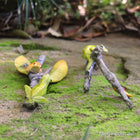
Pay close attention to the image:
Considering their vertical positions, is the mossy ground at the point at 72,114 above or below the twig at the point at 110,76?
below

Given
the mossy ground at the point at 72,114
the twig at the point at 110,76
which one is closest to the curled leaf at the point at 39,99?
the mossy ground at the point at 72,114

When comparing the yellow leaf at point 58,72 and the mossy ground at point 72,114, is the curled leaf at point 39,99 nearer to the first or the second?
the mossy ground at point 72,114

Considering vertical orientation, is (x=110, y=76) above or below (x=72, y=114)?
above

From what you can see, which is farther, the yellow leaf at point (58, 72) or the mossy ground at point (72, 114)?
the yellow leaf at point (58, 72)

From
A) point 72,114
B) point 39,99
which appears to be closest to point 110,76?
point 72,114

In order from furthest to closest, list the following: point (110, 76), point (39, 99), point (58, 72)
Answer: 1. point (58, 72)
2. point (110, 76)
3. point (39, 99)

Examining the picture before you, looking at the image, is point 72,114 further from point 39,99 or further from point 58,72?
point 58,72

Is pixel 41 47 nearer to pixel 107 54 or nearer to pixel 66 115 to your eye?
pixel 107 54

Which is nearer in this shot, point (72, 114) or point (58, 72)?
point (72, 114)
